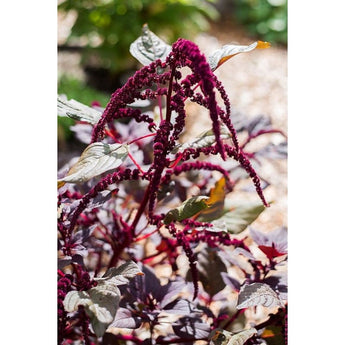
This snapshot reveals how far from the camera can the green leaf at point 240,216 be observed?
94cm

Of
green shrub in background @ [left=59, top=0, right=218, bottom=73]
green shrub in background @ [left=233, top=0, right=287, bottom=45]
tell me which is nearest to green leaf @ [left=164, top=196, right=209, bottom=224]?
green shrub in background @ [left=59, top=0, right=218, bottom=73]

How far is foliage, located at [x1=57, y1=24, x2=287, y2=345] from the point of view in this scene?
73 cm

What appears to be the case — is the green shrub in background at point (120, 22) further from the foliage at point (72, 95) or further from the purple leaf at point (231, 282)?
the purple leaf at point (231, 282)

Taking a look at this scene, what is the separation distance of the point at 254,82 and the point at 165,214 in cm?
310

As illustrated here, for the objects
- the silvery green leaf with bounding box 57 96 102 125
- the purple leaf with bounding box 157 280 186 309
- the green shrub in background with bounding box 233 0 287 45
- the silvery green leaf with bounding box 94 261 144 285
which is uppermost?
the green shrub in background with bounding box 233 0 287 45

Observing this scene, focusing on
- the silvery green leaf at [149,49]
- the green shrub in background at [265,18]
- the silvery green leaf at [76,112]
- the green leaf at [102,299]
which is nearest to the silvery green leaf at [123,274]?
the green leaf at [102,299]

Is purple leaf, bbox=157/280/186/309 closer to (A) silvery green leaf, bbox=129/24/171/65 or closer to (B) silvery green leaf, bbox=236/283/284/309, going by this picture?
(B) silvery green leaf, bbox=236/283/284/309

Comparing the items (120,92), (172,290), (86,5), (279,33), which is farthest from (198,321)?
(279,33)

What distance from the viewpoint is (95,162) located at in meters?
0.73

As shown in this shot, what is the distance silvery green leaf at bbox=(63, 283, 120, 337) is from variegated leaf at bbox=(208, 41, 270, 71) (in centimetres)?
35

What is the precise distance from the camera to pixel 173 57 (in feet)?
2.37

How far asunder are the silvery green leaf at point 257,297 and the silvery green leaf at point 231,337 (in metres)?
0.05

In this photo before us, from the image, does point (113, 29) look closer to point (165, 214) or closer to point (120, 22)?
point (120, 22)

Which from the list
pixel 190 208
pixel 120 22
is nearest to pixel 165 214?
pixel 190 208
